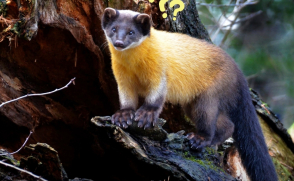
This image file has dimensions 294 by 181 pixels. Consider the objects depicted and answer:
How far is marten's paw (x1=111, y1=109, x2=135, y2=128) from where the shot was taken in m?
5.48

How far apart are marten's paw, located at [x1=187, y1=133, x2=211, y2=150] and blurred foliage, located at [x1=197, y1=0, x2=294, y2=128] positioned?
21.7 ft

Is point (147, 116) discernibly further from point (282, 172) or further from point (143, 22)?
point (282, 172)

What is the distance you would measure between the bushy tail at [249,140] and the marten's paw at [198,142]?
102cm

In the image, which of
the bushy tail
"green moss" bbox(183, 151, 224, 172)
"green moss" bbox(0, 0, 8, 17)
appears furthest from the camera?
the bushy tail

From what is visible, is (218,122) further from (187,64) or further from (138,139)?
(138,139)

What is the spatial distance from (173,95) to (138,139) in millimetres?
1598

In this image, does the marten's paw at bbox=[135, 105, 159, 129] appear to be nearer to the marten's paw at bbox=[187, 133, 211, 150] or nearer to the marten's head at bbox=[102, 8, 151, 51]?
the marten's paw at bbox=[187, 133, 211, 150]

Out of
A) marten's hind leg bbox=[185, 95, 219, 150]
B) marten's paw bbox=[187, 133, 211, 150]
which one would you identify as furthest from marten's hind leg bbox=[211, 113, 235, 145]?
marten's paw bbox=[187, 133, 211, 150]

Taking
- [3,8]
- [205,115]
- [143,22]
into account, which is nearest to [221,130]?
[205,115]

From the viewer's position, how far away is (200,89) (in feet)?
21.5

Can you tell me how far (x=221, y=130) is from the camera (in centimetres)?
666

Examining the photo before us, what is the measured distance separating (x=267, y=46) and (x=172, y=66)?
7.87 meters

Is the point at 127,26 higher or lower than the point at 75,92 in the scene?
higher

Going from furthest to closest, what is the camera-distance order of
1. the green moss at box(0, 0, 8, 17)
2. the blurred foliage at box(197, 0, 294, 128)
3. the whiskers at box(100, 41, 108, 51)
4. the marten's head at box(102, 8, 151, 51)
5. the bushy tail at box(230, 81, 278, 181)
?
the blurred foliage at box(197, 0, 294, 128)
the bushy tail at box(230, 81, 278, 181)
the whiskers at box(100, 41, 108, 51)
the marten's head at box(102, 8, 151, 51)
the green moss at box(0, 0, 8, 17)
